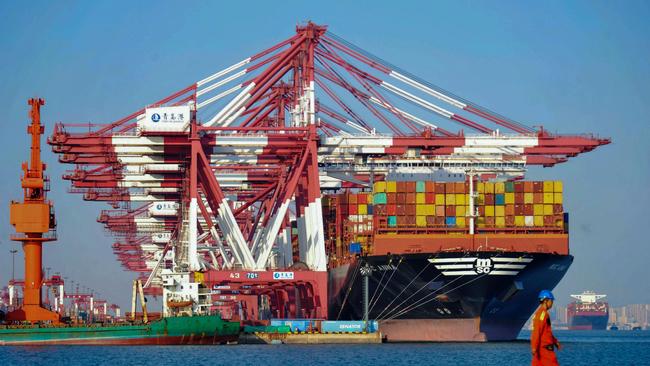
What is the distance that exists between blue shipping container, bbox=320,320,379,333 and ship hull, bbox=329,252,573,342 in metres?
2.46

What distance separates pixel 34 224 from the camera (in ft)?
200

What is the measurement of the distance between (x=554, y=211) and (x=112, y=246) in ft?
258

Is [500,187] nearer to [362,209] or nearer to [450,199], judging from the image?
[450,199]

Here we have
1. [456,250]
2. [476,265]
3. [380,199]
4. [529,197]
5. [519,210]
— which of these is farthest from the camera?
A: [380,199]

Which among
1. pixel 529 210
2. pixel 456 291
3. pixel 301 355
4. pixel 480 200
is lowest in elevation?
pixel 301 355

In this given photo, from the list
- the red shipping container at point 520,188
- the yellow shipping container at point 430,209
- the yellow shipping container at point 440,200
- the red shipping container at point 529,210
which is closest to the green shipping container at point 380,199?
the yellow shipping container at point 430,209

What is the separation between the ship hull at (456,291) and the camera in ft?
199

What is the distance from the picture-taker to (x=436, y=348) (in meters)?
57.4

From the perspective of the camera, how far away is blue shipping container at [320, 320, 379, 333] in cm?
6234

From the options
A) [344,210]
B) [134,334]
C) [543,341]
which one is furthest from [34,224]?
[543,341]

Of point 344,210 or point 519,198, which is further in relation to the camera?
point 344,210

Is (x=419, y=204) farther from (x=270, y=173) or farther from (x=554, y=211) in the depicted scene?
(x=270, y=173)

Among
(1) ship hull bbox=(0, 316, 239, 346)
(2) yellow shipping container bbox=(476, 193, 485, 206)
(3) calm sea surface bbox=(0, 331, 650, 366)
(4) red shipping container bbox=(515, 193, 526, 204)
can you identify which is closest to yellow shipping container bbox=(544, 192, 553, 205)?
(4) red shipping container bbox=(515, 193, 526, 204)

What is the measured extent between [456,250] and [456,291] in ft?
6.94
